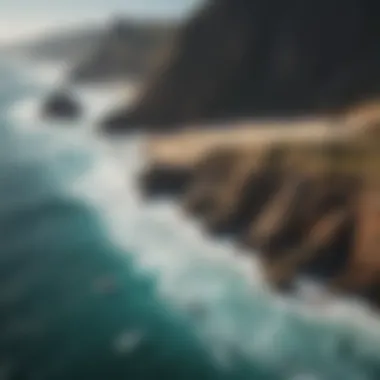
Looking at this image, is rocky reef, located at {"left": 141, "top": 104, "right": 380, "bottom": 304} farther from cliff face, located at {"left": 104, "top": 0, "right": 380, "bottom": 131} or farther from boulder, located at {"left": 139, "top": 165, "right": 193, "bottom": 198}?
cliff face, located at {"left": 104, "top": 0, "right": 380, "bottom": 131}

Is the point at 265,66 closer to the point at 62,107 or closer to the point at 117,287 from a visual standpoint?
the point at 62,107

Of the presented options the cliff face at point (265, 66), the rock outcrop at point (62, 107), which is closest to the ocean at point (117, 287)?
the rock outcrop at point (62, 107)

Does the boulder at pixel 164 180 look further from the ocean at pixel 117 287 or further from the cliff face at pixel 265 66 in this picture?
the cliff face at pixel 265 66

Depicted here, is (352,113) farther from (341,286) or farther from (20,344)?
(20,344)

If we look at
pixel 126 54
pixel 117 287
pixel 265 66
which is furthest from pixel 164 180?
pixel 265 66

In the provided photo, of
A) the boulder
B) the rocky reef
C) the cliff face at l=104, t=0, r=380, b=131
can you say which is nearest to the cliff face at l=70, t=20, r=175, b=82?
the cliff face at l=104, t=0, r=380, b=131

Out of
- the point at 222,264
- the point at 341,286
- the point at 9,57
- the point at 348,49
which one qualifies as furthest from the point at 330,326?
the point at 9,57
